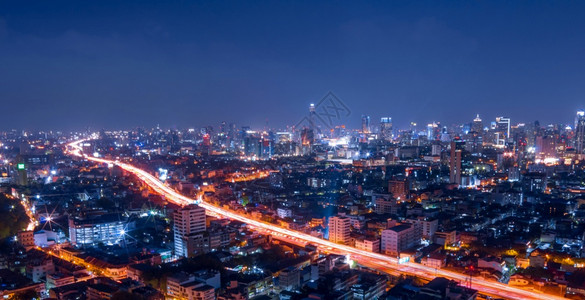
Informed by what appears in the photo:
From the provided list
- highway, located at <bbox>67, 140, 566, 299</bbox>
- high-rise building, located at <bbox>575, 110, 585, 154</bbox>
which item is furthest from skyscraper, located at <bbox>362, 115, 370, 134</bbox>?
highway, located at <bbox>67, 140, 566, 299</bbox>

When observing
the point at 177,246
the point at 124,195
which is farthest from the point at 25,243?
the point at 124,195

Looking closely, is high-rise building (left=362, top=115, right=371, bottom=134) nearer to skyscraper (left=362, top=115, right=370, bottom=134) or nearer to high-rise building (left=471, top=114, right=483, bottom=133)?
skyscraper (left=362, top=115, right=370, bottom=134)

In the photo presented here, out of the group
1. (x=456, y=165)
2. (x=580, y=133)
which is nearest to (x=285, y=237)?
(x=456, y=165)

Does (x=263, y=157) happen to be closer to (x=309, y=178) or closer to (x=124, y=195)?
(x=309, y=178)

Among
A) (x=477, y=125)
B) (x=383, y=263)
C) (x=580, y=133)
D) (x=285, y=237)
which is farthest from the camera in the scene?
(x=477, y=125)

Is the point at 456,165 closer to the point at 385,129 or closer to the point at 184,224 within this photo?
the point at 184,224
